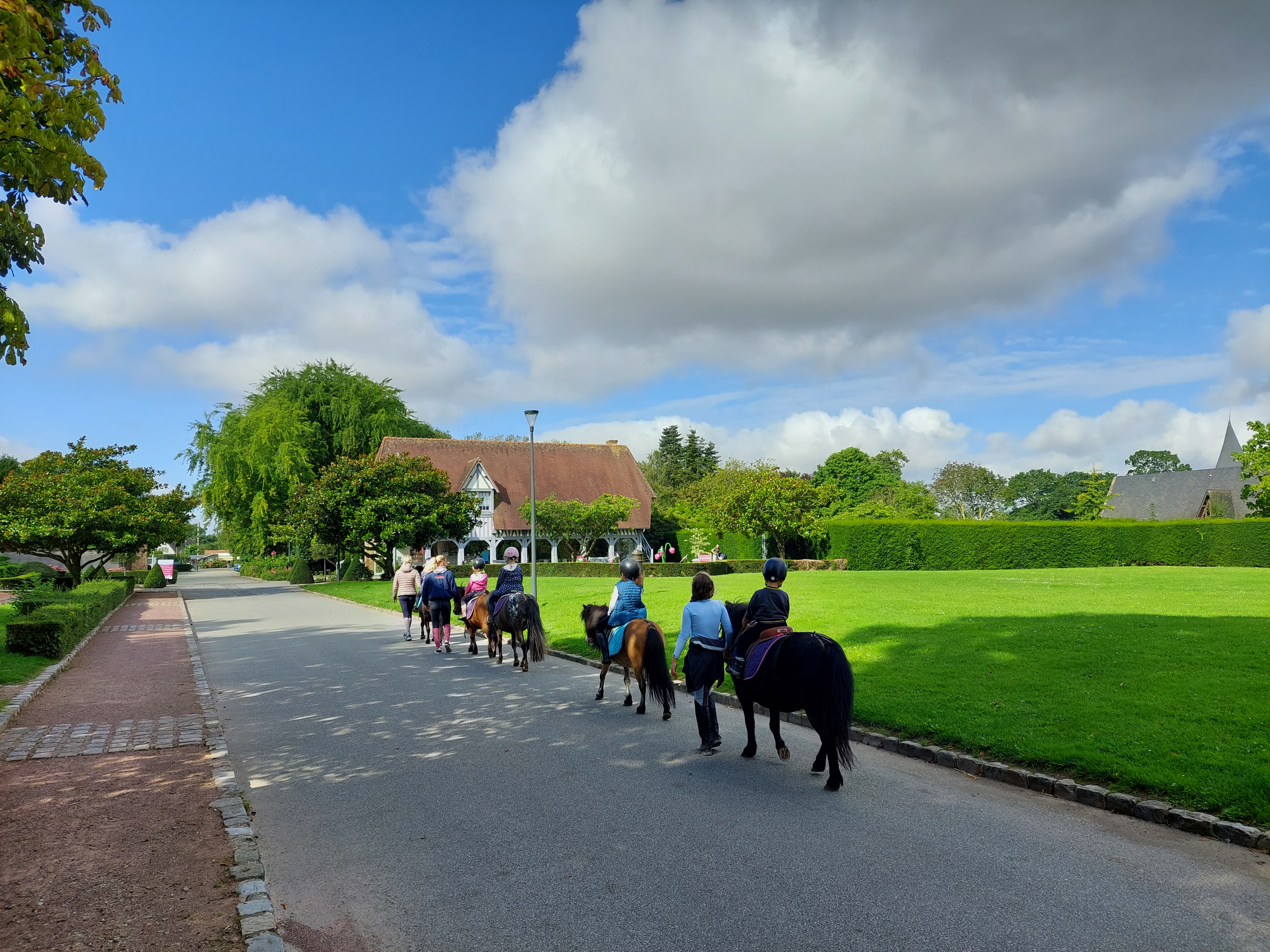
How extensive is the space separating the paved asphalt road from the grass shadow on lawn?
62 cm

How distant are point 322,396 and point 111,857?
5561 centimetres

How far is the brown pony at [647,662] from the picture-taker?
8797mm

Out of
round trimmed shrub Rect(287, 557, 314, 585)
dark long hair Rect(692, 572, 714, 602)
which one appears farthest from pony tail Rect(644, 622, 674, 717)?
round trimmed shrub Rect(287, 557, 314, 585)

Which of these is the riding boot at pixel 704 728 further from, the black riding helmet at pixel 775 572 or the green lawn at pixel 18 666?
the green lawn at pixel 18 666

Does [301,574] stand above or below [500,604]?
below

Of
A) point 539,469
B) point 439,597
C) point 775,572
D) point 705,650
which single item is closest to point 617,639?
point 705,650

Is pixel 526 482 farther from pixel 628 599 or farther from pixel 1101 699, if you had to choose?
pixel 1101 699

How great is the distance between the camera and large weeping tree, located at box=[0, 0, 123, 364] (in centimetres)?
457

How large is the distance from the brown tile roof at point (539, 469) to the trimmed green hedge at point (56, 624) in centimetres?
3313

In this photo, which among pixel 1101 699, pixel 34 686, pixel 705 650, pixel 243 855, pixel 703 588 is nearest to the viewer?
pixel 243 855

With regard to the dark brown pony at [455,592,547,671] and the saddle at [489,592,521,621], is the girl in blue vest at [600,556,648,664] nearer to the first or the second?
the dark brown pony at [455,592,547,671]

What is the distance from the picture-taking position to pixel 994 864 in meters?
4.93

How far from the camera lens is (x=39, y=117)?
595 centimetres

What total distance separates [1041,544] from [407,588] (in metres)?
38.5
